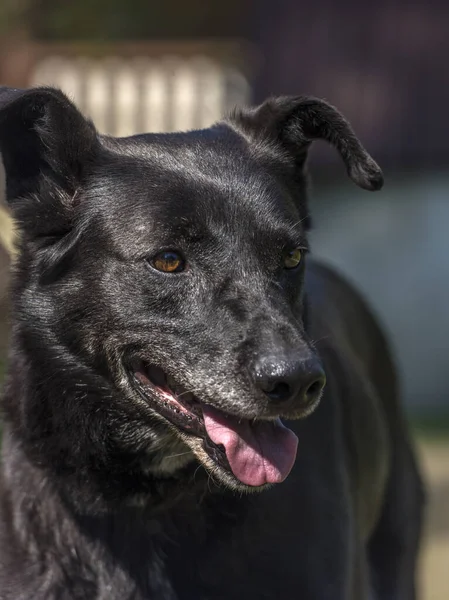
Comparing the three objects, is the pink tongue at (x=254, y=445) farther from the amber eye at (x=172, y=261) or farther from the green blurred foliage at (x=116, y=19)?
the green blurred foliage at (x=116, y=19)

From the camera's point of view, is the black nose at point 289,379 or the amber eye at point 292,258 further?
the amber eye at point 292,258

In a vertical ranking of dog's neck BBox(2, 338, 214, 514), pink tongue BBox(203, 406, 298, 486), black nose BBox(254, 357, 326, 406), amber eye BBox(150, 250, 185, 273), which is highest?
amber eye BBox(150, 250, 185, 273)

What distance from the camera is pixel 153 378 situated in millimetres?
3039

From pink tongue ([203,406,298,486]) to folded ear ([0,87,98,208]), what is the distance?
31.7 inches

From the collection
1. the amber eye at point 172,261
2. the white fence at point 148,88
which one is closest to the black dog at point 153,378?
the amber eye at point 172,261

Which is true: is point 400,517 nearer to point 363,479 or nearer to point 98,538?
point 363,479

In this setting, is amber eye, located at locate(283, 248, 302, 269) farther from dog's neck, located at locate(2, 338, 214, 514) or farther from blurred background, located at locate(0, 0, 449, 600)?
blurred background, located at locate(0, 0, 449, 600)

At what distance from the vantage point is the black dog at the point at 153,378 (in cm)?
289

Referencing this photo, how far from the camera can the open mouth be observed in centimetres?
281

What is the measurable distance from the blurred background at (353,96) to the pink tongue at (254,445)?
810 cm

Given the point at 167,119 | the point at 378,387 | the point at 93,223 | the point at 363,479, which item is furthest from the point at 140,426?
the point at 167,119

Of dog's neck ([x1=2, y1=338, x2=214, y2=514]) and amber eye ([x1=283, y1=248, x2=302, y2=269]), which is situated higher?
amber eye ([x1=283, y1=248, x2=302, y2=269])

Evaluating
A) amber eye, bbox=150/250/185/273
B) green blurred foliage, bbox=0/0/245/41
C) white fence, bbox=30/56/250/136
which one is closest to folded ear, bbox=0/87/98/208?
amber eye, bbox=150/250/185/273

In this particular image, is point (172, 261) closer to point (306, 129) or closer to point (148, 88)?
point (306, 129)
